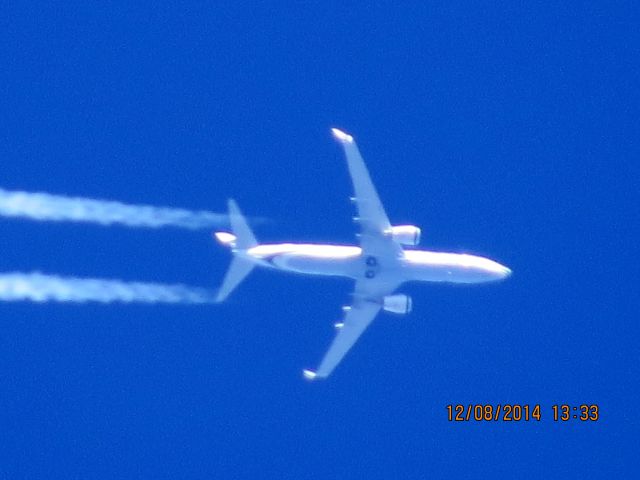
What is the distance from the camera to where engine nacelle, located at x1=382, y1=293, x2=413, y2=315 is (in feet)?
221

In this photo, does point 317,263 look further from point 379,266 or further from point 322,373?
point 322,373

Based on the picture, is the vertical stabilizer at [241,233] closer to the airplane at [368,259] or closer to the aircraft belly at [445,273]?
the airplane at [368,259]

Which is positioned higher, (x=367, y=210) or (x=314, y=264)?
(x=367, y=210)

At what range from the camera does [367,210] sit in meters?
65.8

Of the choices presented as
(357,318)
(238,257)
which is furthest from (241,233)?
(357,318)

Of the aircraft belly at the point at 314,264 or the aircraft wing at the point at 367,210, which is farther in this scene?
the aircraft belly at the point at 314,264

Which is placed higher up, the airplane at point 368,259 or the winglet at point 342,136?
the winglet at point 342,136

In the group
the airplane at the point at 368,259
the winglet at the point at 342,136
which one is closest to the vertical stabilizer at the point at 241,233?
the airplane at the point at 368,259

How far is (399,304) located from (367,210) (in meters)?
5.45

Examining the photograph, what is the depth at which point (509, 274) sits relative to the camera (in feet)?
222

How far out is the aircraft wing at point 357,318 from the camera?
68.6 m

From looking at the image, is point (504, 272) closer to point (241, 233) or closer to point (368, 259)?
point (368, 259)

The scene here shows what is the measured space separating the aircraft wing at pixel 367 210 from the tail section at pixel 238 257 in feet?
20.9

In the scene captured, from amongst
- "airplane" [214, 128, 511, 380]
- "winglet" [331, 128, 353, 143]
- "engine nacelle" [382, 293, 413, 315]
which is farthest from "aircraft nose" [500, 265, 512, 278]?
"winglet" [331, 128, 353, 143]
